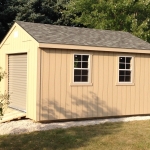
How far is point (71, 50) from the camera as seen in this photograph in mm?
11781

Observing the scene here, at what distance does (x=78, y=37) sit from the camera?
12.9 m

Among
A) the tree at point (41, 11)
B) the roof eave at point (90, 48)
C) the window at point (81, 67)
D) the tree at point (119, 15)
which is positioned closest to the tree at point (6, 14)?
the tree at point (41, 11)

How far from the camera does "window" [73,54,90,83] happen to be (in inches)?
475

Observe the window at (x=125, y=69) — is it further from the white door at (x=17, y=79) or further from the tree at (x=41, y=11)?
the tree at (x=41, y=11)

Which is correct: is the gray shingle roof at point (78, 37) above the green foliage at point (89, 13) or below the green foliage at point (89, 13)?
below

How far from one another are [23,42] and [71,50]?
6.89 feet

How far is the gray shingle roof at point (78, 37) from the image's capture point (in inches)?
462

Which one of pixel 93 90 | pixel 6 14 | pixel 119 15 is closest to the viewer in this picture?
pixel 93 90

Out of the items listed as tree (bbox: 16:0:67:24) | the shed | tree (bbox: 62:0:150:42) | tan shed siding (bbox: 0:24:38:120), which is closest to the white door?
the shed

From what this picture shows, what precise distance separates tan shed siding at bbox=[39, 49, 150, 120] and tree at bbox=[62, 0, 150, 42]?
29.1 feet

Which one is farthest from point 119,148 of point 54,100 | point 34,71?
point 34,71

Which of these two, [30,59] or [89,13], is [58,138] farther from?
[89,13]

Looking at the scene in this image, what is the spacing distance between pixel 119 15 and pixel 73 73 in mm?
11997

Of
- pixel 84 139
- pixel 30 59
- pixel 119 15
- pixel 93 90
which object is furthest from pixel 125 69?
pixel 119 15
